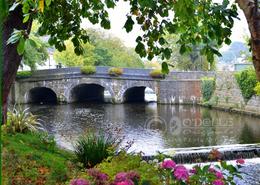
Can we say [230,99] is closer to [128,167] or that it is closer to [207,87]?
[207,87]

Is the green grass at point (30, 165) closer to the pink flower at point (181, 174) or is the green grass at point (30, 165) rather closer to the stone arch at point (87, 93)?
the pink flower at point (181, 174)

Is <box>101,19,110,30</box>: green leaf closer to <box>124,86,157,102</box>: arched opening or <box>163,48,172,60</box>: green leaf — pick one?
<box>163,48,172,60</box>: green leaf

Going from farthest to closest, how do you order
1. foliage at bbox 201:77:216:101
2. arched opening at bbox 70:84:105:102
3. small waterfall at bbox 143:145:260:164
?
arched opening at bbox 70:84:105:102, foliage at bbox 201:77:216:101, small waterfall at bbox 143:145:260:164

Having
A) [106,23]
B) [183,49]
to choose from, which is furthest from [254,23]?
[106,23]

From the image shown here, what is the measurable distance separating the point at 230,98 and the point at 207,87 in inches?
139

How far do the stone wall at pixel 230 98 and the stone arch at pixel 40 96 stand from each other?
54.9ft

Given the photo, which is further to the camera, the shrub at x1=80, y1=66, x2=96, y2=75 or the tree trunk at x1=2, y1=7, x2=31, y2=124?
the shrub at x1=80, y1=66, x2=96, y2=75

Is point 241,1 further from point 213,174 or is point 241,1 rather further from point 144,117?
point 144,117

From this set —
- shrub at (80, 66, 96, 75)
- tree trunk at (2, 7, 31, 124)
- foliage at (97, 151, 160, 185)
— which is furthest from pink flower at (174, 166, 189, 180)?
shrub at (80, 66, 96, 75)

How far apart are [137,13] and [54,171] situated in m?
3.86

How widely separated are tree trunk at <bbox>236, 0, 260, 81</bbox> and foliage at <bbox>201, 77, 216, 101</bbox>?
29.9 meters

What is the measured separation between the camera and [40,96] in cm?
4150

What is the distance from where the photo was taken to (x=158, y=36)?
13.0 ft

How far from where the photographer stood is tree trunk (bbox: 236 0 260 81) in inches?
74.4
